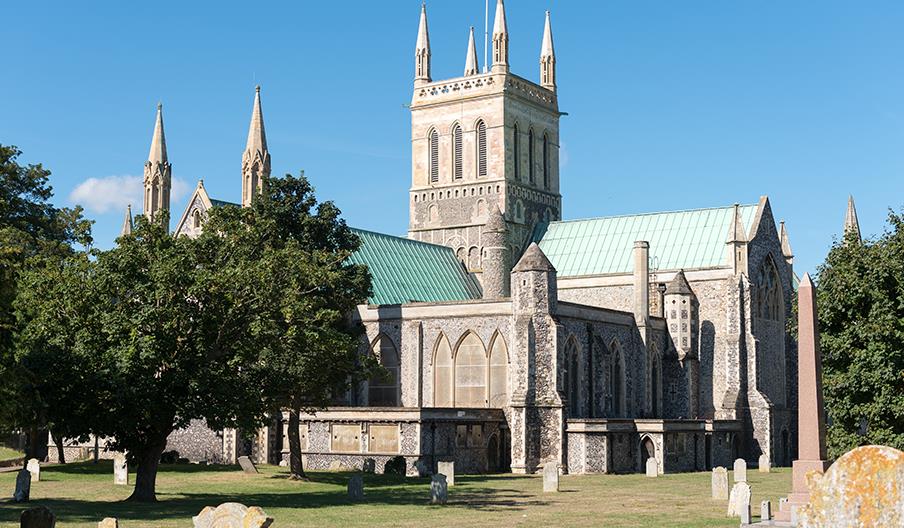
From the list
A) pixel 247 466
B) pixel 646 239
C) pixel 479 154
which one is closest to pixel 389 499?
pixel 247 466

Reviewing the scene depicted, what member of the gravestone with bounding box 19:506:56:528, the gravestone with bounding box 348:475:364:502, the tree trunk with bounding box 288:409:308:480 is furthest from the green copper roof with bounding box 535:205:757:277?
the gravestone with bounding box 19:506:56:528

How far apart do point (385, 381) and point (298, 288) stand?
23.1 meters

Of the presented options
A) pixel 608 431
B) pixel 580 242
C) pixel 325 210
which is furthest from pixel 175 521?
pixel 580 242

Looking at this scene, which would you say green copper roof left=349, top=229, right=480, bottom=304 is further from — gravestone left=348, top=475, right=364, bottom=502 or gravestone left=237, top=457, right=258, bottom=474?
gravestone left=348, top=475, right=364, bottom=502

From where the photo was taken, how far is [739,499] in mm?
30125

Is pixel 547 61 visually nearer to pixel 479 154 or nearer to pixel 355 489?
pixel 479 154

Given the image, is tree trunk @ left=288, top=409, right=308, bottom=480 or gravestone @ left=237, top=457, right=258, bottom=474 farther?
gravestone @ left=237, top=457, right=258, bottom=474

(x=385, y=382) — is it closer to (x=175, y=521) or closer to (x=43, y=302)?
(x=43, y=302)

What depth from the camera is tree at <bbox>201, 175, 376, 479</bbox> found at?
3650 centimetres

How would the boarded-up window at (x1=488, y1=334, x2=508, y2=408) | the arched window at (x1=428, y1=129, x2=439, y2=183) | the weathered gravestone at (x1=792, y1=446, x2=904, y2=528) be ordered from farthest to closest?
the arched window at (x1=428, y1=129, x2=439, y2=183)
the boarded-up window at (x1=488, y1=334, x2=508, y2=408)
the weathered gravestone at (x1=792, y1=446, x2=904, y2=528)

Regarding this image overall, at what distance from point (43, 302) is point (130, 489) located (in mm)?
8839

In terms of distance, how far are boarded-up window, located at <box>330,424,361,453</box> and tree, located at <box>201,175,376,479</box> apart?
4.27 metres

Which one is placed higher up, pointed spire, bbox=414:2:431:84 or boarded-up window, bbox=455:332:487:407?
pointed spire, bbox=414:2:431:84

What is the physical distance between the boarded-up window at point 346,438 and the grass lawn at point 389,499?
10.6 ft
